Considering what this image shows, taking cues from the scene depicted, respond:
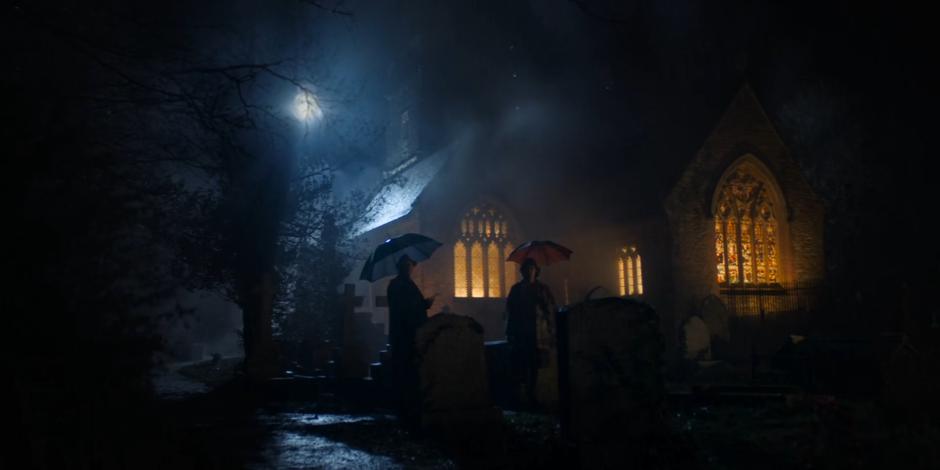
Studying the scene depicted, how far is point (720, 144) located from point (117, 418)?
67.9 feet

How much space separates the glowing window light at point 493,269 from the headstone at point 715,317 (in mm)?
7814

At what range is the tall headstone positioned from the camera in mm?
7117

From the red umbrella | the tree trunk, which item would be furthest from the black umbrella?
the tree trunk

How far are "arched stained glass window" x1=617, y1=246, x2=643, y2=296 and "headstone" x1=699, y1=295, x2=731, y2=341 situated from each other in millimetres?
2906

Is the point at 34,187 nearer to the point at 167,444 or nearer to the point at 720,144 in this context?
the point at 167,444

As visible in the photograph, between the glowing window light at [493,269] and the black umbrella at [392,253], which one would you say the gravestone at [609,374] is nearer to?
the black umbrella at [392,253]

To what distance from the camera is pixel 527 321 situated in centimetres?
1152

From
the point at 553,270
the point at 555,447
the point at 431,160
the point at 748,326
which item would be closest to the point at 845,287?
the point at 748,326

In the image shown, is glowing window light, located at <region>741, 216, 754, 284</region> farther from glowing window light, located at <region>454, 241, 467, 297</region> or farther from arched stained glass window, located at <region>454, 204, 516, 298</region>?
glowing window light, located at <region>454, 241, 467, 297</region>

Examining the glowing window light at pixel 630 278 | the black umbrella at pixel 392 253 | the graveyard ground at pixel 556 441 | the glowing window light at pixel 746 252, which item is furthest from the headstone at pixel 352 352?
the glowing window light at pixel 746 252

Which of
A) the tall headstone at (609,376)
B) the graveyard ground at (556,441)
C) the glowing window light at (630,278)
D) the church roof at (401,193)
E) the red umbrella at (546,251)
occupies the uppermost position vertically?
the church roof at (401,193)

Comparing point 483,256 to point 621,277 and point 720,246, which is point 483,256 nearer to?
point 621,277

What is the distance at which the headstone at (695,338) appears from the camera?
19250mm

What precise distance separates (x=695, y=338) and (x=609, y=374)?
43.2 ft
